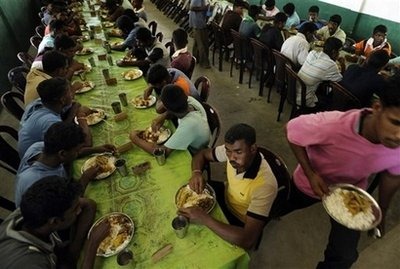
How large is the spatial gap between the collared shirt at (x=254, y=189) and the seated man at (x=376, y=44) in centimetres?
415

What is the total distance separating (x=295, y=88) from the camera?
381 centimetres

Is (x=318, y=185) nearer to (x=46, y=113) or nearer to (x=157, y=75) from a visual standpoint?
(x=157, y=75)

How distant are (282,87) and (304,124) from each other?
8.80 ft

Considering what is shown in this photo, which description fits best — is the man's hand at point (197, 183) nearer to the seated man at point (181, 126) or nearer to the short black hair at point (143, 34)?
the seated man at point (181, 126)

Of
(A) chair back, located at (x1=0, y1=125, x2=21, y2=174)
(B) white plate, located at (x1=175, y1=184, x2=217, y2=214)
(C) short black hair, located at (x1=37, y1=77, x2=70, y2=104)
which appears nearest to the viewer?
(B) white plate, located at (x1=175, y1=184, x2=217, y2=214)

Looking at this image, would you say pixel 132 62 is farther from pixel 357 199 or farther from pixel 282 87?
pixel 357 199

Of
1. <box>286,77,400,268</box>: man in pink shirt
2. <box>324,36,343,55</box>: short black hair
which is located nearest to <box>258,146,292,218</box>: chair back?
<box>286,77,400,268</box>: man in pink shirt

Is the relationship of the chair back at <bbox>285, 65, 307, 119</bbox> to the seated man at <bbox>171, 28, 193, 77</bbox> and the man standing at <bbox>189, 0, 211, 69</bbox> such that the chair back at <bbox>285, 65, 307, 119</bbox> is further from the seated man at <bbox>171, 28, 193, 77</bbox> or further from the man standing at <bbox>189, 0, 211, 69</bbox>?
the man standing at <bbox>189, 0, 211, 69</bbox>

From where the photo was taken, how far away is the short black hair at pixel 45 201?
4.75ft

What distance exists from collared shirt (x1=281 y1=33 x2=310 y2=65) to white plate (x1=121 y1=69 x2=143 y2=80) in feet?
8.50

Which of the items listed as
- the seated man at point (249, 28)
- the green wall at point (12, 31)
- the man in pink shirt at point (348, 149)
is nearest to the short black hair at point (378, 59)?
the man in pink shirt at point (348, 149)

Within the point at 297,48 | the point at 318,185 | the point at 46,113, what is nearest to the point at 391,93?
the point at 318,185

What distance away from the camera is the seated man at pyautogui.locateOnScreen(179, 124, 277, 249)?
162 centimetres

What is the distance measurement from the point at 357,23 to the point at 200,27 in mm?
3841
